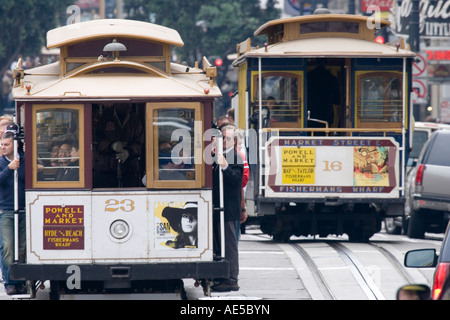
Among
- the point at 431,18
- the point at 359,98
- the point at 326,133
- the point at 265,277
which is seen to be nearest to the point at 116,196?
the point at 265,277

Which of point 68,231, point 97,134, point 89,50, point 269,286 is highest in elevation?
point 89,50

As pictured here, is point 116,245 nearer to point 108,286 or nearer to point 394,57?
point 108,286

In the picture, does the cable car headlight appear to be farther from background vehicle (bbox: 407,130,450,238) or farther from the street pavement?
background vehicle (bbox: 407,130,450,238)

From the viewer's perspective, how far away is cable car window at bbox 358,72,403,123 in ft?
57.3

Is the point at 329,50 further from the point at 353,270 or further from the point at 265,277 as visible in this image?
the point at 265,277

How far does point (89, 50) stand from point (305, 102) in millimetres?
6710

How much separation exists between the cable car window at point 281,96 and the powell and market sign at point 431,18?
449 inches

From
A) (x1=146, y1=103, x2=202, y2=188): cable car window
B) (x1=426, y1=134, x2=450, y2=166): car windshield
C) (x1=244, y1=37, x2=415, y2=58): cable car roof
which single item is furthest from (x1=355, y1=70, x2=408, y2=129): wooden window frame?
(x1=146, y1=103, x2=202, y2=188): cable car window

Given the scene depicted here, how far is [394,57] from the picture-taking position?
674 inches

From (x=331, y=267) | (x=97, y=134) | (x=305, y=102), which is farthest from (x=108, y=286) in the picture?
(x=305, y=102)

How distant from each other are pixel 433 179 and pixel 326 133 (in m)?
2.67

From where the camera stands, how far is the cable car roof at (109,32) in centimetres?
1130

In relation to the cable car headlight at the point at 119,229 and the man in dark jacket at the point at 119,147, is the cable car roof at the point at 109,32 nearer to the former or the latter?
the man in dark jacket at the point at 119,147

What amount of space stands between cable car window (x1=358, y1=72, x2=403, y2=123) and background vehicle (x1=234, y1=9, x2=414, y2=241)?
2cm
